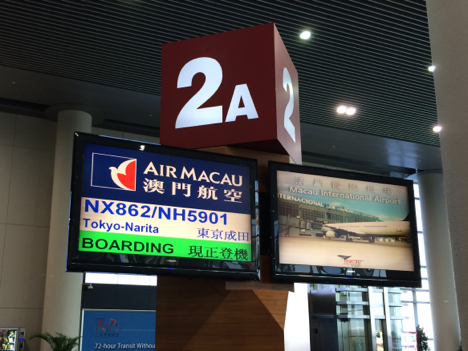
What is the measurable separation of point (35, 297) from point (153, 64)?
19.7 ft

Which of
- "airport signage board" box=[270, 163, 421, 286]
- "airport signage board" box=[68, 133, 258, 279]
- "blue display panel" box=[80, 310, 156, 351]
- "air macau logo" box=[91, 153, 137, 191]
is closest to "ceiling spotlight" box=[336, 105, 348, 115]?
"blue display panel" box=[80, 310, 156, 351]

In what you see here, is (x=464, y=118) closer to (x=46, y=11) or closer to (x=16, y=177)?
(x=46, y=11)

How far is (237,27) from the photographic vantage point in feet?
28.2

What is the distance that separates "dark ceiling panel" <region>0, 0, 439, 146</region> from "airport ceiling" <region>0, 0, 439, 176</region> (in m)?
0.02

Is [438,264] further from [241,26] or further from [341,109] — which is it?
[241,26]

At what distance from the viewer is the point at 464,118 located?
1.32 metres

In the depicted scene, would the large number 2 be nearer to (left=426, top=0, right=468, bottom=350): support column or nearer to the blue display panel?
(left=426, top=0, right=468, bottom=350): support column

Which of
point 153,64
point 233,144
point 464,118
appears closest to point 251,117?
point 233,144

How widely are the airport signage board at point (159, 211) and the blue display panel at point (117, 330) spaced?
10.6 meters

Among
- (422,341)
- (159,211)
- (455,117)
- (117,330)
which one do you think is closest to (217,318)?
(159,211)

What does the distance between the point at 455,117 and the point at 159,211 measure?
1.60 meters

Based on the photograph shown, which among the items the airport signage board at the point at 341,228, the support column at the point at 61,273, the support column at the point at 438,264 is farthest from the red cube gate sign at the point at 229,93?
the support column at the point at 438,264

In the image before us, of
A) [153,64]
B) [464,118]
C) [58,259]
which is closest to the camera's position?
[464,118]

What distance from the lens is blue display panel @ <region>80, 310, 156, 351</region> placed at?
1235cm
